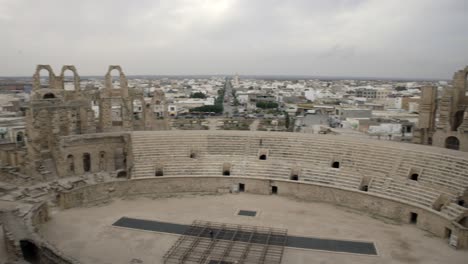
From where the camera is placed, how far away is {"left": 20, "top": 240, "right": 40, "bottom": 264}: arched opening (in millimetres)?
17281

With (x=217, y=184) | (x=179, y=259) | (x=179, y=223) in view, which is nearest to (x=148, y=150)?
(x=217, y=184)

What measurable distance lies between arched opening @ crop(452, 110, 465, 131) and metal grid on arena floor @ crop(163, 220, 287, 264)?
18.2 meters

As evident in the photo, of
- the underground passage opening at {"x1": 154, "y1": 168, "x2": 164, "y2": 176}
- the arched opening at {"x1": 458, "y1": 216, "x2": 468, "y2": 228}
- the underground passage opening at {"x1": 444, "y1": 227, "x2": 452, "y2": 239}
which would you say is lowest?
the underground passage opening at {"x1": 444, "y1": 227, "x2": 452, "y2": 239}

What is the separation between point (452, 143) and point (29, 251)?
1188 inches

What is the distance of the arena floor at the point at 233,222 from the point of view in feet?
60.3

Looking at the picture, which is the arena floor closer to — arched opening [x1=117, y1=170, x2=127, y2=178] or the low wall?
the low wall

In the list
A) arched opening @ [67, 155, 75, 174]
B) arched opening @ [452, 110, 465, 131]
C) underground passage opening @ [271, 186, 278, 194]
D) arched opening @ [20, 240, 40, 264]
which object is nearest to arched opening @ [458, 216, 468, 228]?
arched opening @ [452, 110, 465, 131]

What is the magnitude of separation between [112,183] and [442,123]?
2630 centimetres

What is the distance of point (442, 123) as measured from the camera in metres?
28.9

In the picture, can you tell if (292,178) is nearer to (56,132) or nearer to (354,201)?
(354,201)

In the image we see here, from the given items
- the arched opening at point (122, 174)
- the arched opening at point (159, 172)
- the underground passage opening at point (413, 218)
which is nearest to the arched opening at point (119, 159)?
the arched opening at point (122, 174)

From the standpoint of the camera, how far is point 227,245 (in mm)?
19234

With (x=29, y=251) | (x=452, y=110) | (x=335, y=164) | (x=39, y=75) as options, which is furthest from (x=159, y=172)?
(x=452, y=110)

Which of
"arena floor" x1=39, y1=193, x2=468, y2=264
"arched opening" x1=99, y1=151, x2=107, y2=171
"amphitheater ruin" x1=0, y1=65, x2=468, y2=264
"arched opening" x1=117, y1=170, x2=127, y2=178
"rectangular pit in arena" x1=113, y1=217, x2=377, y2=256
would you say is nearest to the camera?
"arena floor" x1=39, y1=193, x2=468, y2=264
